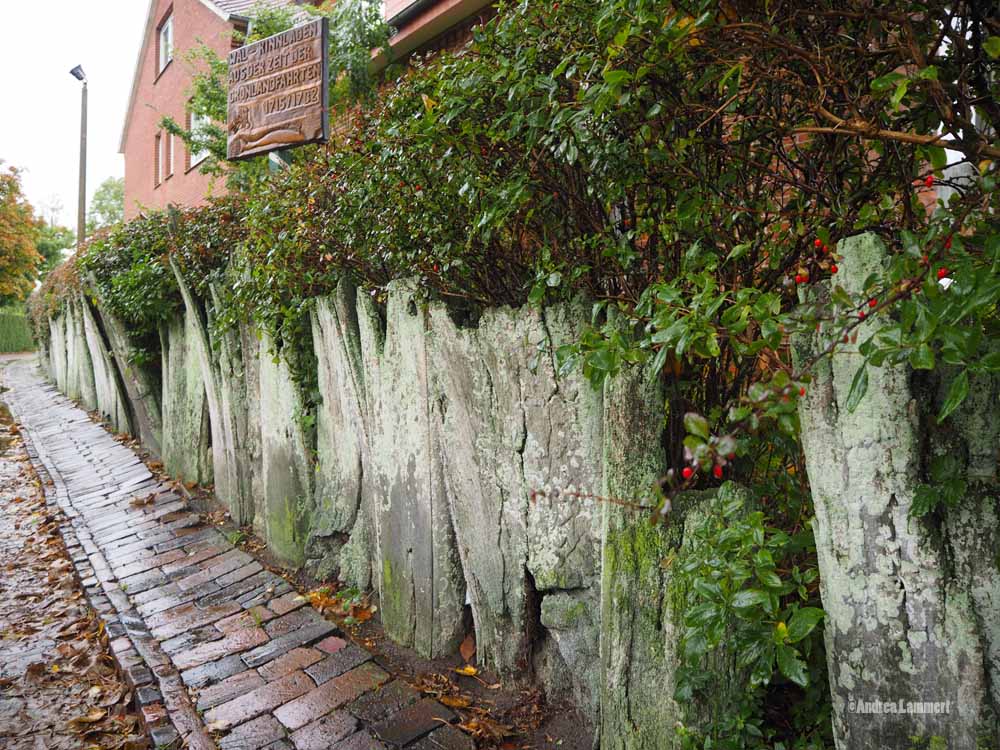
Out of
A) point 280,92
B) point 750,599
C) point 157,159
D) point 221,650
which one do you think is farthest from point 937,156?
point 157,159

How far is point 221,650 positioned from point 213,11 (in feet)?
57.2

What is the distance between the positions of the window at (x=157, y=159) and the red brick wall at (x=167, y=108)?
0.04 metres

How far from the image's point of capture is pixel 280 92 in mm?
5363

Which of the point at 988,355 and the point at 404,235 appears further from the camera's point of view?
the point at 404,235

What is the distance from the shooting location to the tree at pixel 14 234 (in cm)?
2672

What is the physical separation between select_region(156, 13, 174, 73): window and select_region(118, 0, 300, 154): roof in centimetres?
63

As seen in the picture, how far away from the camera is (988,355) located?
1.39 meters

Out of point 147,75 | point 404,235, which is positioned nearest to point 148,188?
point 147,75

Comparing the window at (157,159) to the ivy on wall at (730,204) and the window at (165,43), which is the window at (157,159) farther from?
the ivy on wall at (730,204)

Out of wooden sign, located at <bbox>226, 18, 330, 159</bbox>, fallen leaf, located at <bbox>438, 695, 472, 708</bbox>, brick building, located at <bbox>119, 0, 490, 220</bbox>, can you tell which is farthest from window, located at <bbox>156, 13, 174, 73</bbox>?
fallen leaf, located at <bbox>438, 695, 472, 708</bbox>

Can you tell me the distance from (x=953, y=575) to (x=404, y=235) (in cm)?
243

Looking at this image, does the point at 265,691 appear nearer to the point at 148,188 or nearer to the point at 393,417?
the point at 393,417

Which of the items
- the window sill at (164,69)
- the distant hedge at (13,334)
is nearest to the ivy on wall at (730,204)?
the window sill at (164,69)

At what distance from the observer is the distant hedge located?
32.2m
